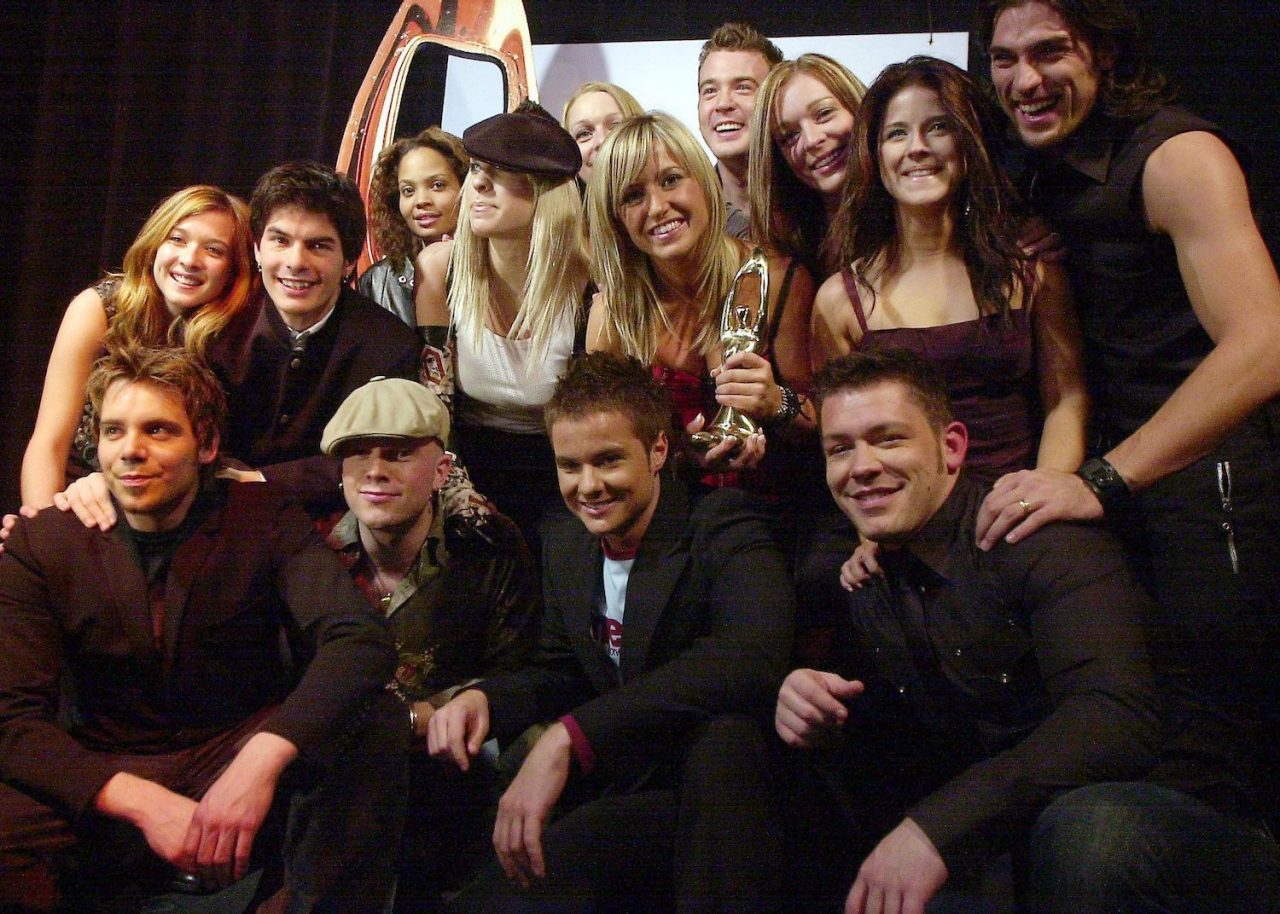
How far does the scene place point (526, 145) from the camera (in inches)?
106

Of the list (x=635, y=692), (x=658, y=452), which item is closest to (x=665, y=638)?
(x=635, y=692)

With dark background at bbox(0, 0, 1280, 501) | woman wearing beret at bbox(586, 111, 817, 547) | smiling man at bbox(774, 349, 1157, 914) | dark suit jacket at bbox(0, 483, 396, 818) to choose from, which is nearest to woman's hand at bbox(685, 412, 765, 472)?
woman wearing beret at bbox(586, 111, 817, 547)

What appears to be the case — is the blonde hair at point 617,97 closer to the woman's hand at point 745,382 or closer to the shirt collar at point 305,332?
the shirt collar at point 305,332

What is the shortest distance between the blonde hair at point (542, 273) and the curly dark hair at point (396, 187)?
553mm

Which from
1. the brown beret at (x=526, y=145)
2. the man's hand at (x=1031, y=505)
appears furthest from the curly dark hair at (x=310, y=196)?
the man's hand at (x=1031, y=505)

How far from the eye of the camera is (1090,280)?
205 cm

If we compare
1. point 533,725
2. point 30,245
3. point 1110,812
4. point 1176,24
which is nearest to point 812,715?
point 1110,812

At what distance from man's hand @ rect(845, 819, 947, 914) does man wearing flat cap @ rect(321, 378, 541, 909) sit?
99cm

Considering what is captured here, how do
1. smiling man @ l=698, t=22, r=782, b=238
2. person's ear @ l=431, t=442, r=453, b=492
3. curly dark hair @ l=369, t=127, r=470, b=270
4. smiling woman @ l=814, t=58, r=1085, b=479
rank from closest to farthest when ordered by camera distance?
smiling woman @ l=814, t=58, r=1085, b=479 → person's ear @ l=431, t=442, r=453, b=492 → smiling man @ l=698, t=22, r=782, b=238 → curly dark hair @ l=369, t=127, r=470, b=270

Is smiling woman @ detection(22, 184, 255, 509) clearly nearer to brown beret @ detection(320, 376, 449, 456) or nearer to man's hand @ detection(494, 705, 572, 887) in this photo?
brown beret @ detection(320, 376, 449, 456)

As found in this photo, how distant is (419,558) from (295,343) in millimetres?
649

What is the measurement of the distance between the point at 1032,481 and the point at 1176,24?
2155mm

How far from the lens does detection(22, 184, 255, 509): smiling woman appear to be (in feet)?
8.25

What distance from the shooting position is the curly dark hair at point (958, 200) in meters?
2.10
